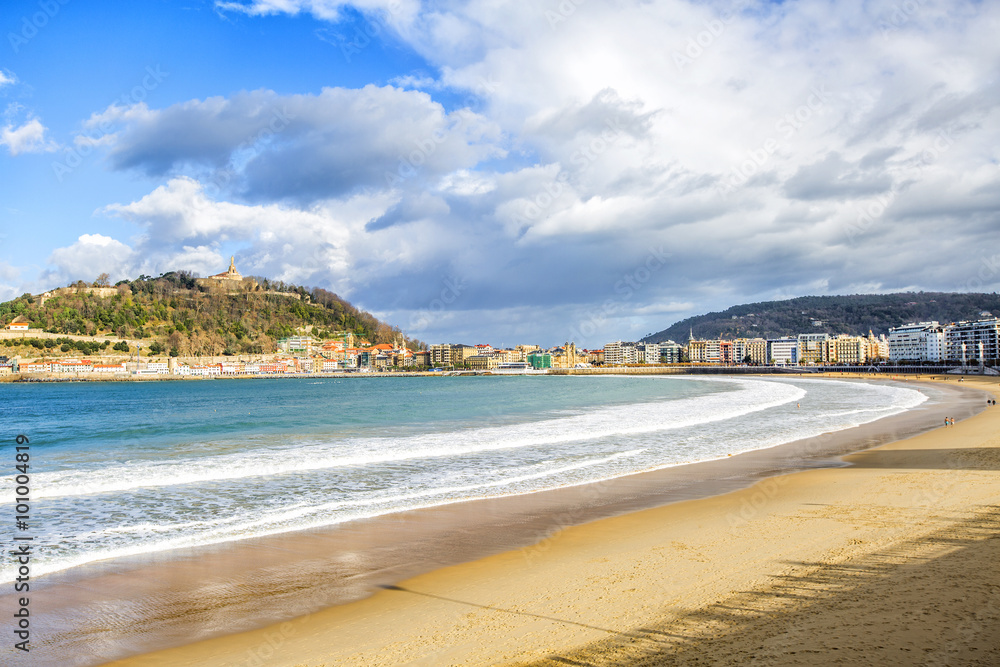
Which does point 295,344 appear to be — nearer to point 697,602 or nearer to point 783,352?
point 783,352

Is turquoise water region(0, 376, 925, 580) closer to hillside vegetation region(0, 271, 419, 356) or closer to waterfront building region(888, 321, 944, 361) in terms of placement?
Answer: waterfront building region(888, 321, 944, 361)

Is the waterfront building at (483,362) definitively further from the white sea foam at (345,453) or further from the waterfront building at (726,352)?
the white sea foam at (345,453)

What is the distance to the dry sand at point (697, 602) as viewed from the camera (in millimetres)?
4184

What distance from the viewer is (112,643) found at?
4.86 meters

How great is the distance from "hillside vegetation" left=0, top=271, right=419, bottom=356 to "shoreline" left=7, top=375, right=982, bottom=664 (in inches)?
6276

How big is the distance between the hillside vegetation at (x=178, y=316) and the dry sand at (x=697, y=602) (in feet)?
533

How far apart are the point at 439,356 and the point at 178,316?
76.2 meters

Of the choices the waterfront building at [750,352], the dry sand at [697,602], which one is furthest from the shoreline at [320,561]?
the waterfront building at [750,352]

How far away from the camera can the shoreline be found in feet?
17.9

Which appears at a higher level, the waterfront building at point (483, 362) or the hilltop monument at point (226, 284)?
the hilltop monument at point (226, 284)

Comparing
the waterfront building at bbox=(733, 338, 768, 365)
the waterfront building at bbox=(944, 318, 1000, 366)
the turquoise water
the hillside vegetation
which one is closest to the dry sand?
the turquoise water

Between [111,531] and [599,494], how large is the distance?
25.5 ft

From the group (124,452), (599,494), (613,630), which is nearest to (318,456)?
(124,452)

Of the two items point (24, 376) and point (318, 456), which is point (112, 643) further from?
point (24, 376)
